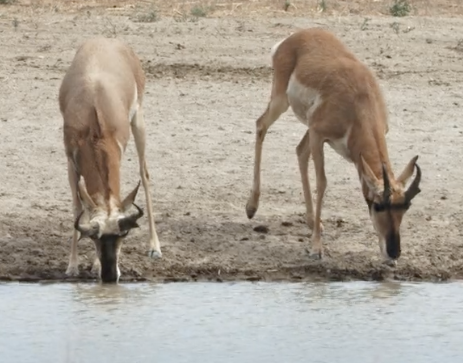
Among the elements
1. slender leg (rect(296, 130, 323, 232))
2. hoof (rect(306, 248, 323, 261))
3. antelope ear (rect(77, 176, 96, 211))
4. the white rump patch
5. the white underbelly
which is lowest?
hoof (rect(306, 248, 323, 261))

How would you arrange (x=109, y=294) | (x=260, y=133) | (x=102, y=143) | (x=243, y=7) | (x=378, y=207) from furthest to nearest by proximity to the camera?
1. (x=243, y=7)
2. (x=260, y=133)
3. (x=378, y=207)
4. (x=102, y=143)
5. (x=109, y=294)

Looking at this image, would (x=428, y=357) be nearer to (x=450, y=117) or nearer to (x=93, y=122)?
(x=93, y=122)

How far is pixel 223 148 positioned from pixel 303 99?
2409 mm

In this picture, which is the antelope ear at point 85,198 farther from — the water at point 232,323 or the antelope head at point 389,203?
the antelope head at point 389,203

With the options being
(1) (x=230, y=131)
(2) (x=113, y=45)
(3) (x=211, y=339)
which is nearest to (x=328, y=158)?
(1) (x=230, y=131)

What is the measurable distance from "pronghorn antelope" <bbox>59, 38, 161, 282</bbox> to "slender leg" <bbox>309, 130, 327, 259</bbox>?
1.21 metres

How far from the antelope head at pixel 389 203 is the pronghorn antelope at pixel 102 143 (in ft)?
5.83

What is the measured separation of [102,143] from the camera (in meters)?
10.4

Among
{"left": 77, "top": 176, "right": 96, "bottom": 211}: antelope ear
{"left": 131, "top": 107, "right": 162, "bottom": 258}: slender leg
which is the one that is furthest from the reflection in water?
{"left": 131, "top": 107, "right": 162, "bottom": 258}: slender leg

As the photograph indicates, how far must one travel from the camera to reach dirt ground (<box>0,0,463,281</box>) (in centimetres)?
1130

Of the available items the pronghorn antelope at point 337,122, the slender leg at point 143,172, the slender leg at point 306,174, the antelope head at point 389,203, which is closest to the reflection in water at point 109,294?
the slender leg at point 143,172

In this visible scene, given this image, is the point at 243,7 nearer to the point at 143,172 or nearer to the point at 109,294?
the point at 143,172

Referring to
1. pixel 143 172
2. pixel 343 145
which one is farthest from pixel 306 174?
pixel 143 172

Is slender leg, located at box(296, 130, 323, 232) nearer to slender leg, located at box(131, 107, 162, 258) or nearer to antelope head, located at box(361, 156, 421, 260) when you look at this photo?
antelope head, located at box(361, 156, 421, 260)
